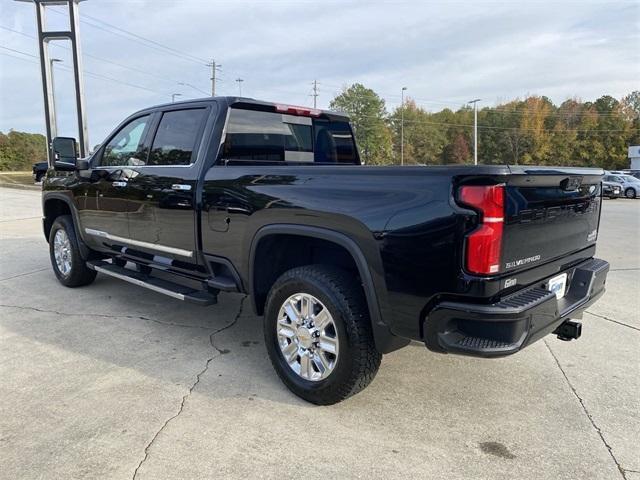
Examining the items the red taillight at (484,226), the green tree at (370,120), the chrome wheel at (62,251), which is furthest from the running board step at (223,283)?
the green tree at (370,120)

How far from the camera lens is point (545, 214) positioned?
9.04ft

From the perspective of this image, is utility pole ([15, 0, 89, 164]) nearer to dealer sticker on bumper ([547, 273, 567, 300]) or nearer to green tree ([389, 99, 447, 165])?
dealer sticker on bumper ([547, 273, 567, 300])

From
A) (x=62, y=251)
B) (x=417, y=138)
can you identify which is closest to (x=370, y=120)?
(x=417, y=138)

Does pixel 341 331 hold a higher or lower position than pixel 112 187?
lower

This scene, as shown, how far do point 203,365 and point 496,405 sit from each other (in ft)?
6.84

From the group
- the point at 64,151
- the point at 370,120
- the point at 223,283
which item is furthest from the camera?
the point at 370,120

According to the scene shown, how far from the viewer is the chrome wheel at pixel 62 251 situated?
19.0ft

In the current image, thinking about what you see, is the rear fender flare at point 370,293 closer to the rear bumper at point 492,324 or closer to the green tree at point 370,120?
the rear bumper at point 492,324

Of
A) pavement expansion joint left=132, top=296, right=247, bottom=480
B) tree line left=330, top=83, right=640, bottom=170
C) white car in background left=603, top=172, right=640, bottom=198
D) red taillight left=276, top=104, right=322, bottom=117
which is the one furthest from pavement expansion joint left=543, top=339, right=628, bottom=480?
tree line left=330, top=83, right=640, bottom=170

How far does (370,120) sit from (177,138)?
70513mm

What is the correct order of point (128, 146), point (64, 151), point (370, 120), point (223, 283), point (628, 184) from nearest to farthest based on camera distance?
1. point (223, 283)
2. point (128, 146)
3. point (64, 151)
4. point (628, 184)
5. point (370, 120)

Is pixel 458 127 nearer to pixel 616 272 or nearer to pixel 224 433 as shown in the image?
pixel 616 272

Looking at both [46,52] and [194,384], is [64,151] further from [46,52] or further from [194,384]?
[46,52]

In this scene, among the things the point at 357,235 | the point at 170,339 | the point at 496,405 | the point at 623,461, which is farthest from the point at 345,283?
the point at 170,339
